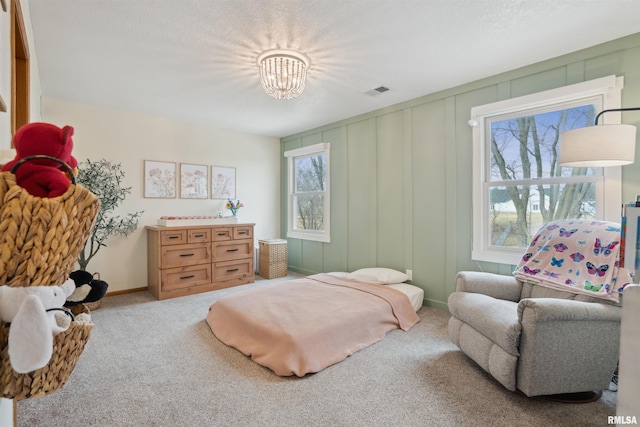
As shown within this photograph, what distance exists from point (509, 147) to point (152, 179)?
14.1 ft

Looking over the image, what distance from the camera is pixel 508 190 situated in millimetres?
2961

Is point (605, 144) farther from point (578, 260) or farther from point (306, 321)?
point (306, 321)

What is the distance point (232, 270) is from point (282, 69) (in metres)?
2.90

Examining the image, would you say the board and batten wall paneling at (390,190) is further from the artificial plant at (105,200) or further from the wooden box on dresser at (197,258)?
the artificial plant at (105,200)

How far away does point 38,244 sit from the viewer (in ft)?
1.58

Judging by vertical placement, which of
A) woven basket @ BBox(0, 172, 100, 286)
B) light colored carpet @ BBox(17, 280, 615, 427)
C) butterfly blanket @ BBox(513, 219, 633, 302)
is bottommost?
light colored carpet @ BBox(17, 280, 615, 427)

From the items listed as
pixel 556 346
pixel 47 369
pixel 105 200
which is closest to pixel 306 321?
pixel 556 346

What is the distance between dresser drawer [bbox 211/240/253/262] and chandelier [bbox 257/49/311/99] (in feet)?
7.92

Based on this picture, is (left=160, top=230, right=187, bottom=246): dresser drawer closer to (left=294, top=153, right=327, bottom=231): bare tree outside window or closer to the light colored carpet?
the light colored carpet

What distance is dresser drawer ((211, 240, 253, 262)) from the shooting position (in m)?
4.17

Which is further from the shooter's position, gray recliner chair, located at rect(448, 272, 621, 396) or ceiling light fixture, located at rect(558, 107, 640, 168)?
ceiling light fixture, located at rect(558, 107, 640, 168)

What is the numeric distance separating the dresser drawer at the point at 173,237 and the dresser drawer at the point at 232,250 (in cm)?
40

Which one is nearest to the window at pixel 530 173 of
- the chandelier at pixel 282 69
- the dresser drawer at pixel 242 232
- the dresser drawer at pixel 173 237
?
the chandelier at pixel 282 69

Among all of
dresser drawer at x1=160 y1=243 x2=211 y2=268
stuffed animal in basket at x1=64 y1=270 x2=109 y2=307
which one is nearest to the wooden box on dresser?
dresser drawer at x1=160 y1=243 x2=211 y2=268
